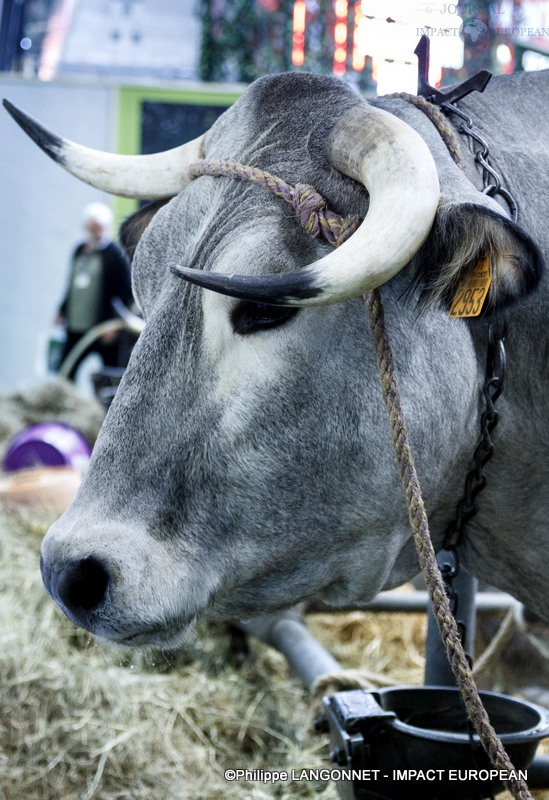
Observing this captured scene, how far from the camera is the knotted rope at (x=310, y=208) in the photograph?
5.47 ft

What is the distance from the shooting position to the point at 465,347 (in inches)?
70.1

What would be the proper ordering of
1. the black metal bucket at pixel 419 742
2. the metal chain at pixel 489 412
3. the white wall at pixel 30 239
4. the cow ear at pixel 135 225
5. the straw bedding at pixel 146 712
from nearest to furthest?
the metal chain at pixel 489 412 → the black metal bucket at pixel 419 742 → the cow ear at pixel 135 225 → the straw bedding at pixel 146 712 → the white wall at pixel 30 239

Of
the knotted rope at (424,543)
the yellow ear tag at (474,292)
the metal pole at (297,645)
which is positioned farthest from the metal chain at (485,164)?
the metal pole at (297,645)

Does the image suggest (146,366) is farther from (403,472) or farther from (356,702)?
(356,702)

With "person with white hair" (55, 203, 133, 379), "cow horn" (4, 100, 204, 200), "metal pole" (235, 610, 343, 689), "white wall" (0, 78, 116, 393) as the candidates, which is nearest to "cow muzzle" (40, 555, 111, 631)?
"cow horn" (4, 100, 204, 200)

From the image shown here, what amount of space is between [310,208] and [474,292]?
336mm

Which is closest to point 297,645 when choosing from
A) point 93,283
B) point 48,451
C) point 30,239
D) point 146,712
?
point 146,712

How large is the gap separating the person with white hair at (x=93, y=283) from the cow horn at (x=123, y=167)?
630cm

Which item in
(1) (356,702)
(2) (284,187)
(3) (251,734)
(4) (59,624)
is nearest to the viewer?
(2) (284,187)

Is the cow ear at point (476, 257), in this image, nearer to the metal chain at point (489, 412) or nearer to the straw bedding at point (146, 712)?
the metal chain at point (489, 412)

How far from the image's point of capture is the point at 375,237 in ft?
4.98

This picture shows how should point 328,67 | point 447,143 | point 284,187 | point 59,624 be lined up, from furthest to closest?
A: point 328,67 < point 59,624 < point 447,143 < point 284,187

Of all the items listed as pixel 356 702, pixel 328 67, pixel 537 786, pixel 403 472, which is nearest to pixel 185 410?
pixel 403 472

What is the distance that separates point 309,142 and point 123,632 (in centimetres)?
100
